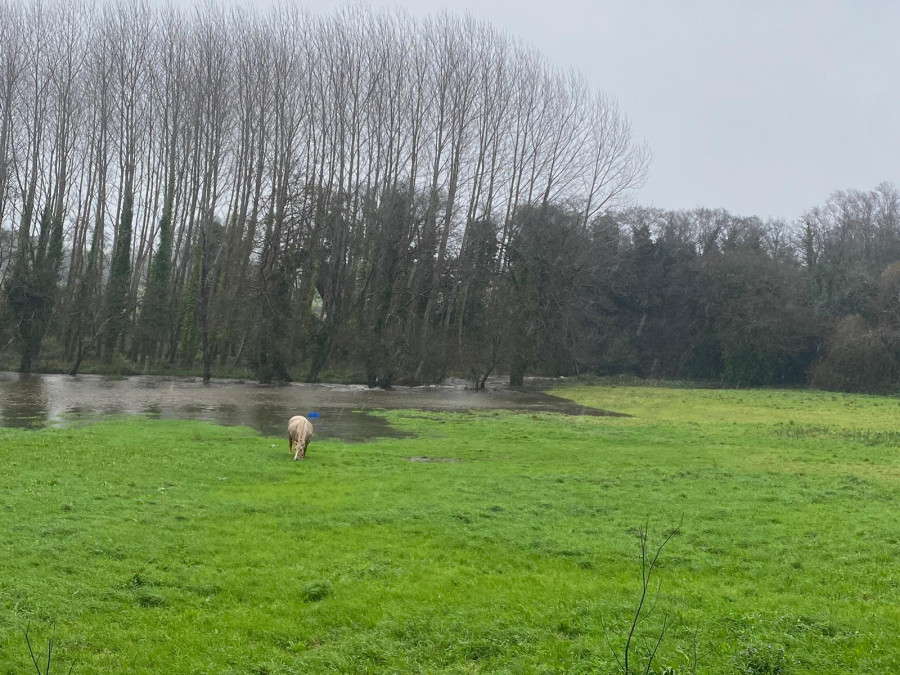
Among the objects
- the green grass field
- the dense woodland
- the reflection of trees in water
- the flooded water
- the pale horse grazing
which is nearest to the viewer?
the green grass field

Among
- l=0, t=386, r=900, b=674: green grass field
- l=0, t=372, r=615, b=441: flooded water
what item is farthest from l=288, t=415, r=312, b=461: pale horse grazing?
l=0, t=372, r=615, b=441: flooded water

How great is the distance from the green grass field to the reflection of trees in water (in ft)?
18.4

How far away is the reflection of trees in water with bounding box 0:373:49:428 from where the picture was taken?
24019mm

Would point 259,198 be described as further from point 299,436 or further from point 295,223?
point 299,436

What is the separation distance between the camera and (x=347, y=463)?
17.2m

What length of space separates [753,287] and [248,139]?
126 feet

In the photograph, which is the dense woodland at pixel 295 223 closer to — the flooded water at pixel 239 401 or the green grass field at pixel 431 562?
the flooded water at pixel 239 401

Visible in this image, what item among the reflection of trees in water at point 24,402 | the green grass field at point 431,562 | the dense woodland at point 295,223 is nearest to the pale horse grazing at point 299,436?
the green grass field at point 431,562

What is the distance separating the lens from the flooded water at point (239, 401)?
26.2 metres

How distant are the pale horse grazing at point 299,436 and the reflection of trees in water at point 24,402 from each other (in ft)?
31.5

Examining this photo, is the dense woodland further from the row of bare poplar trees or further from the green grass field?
the green grass field

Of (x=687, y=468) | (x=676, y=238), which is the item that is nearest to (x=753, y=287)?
(x=676, y=238)

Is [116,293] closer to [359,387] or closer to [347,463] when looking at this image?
[359,387]

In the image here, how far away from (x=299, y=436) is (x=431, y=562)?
9.16 m
